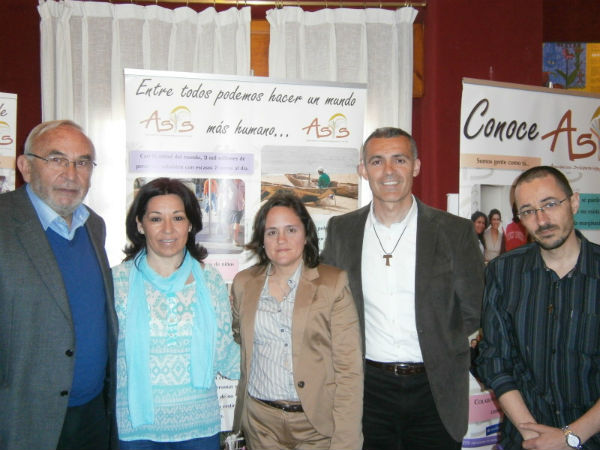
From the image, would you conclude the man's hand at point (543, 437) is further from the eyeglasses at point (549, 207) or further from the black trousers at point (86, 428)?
the black trousers at point (86, 428)

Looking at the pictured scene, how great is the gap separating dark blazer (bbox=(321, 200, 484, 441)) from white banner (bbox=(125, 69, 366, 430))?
33.3 inches

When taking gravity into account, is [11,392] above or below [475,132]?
below

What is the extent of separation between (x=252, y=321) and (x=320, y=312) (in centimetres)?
29

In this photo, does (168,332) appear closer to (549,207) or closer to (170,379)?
(170,379)

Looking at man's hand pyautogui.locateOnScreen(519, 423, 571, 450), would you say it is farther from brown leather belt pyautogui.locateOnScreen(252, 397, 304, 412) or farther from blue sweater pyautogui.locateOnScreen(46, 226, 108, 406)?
blue sweater pyautogui.locateOnScreen(46, 226, 108, 406)

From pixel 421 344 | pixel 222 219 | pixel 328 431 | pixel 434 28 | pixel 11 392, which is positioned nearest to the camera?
pixel 11 392

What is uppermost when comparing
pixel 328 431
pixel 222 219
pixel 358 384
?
pixel 222 219

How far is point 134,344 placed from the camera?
1734 mm

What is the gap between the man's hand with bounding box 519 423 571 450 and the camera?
5.23 ft

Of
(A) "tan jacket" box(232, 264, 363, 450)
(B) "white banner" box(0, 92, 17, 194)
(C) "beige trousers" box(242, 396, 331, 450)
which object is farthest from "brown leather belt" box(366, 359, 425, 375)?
(B) "white banner" box(0, 92, 17, 194)

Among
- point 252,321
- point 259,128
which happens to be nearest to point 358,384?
point 252,321

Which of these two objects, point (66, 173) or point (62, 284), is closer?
point (62, 284)

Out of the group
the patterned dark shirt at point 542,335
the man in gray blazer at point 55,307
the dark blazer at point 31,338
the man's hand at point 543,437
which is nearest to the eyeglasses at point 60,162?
the man in gray blazer at point 55,307

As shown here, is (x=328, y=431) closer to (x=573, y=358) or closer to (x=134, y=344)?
(x=134, y=344)
